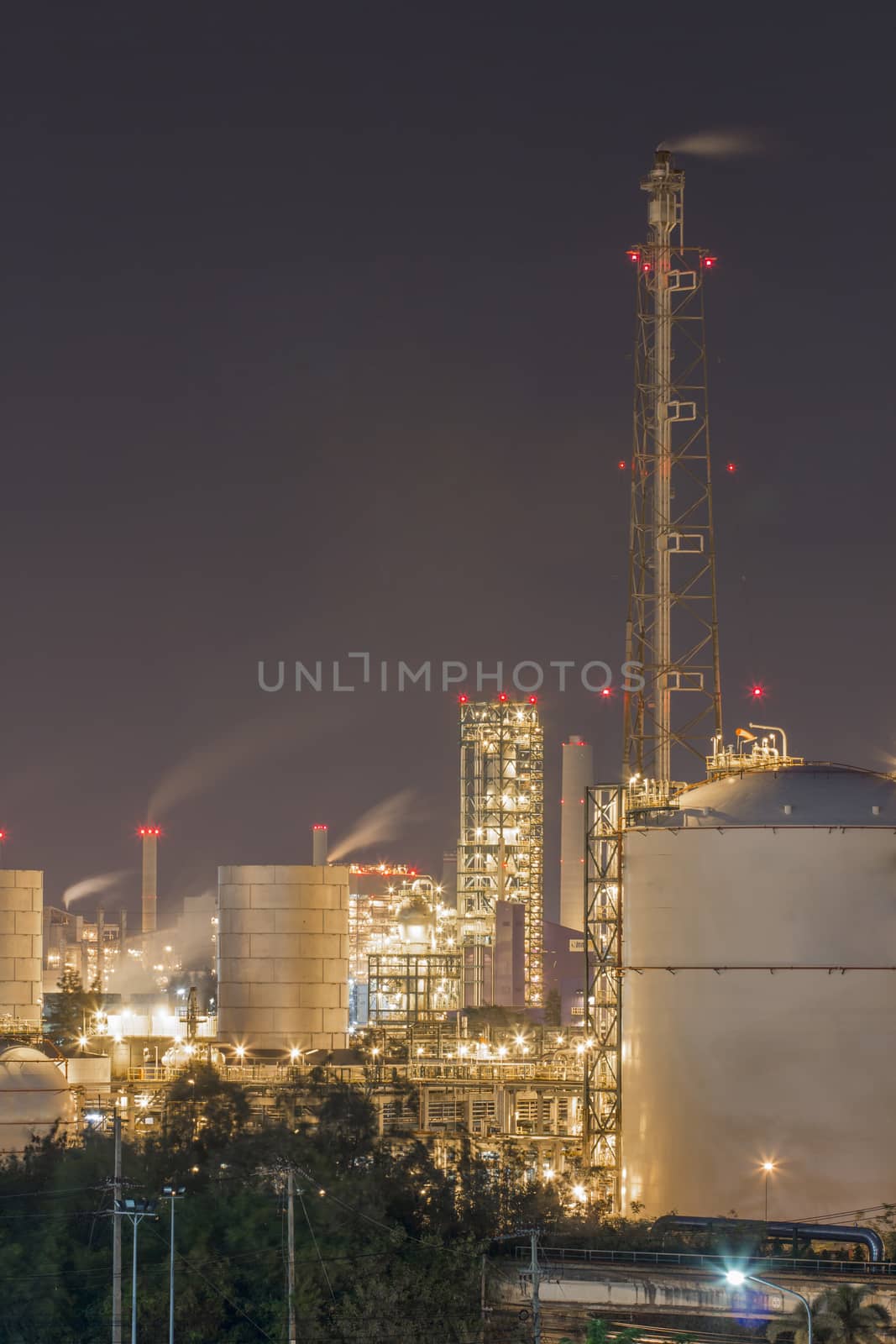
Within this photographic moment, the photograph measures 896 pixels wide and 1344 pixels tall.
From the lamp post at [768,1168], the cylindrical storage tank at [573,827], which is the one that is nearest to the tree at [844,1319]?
the lamp post at [768,1168]

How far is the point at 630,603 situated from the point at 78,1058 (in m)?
19.1

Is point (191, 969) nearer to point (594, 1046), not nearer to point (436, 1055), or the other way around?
point (436, 1055)

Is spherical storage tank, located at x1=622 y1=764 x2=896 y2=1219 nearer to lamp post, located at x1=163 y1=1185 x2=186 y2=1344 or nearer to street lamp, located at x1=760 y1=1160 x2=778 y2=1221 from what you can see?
street lamp, located at x1=760 y1=1160 x2=778 y2=1221

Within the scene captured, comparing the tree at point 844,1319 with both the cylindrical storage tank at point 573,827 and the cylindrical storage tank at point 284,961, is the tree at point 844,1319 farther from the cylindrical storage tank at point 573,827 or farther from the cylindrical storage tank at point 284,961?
the cylindrical storage tank at point 573,827

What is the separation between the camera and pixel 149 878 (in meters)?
152

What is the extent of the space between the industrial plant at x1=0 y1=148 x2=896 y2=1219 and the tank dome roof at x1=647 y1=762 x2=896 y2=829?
7 centimetres

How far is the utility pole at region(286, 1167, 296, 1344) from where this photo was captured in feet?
109

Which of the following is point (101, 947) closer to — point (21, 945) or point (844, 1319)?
point (21, 945)

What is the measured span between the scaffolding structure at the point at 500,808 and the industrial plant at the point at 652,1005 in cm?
821

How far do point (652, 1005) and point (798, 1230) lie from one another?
6.99 metres

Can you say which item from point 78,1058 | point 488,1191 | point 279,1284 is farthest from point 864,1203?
point 78,1058

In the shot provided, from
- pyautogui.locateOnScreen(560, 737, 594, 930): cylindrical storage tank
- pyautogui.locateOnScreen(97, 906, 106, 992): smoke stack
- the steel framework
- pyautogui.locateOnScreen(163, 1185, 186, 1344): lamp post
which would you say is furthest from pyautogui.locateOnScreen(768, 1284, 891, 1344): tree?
pyautogui.locateOnScreen(97, 906, 106, 992): smoke stack

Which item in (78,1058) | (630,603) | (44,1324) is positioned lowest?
(44,1324)

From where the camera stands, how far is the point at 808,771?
1726 inches
